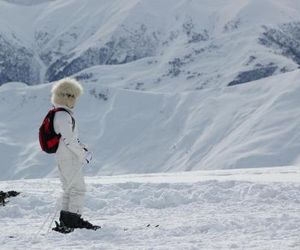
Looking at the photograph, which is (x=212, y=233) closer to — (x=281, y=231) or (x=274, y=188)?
(x=281, y=231)

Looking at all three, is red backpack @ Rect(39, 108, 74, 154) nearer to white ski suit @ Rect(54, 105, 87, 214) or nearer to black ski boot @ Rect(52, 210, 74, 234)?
white ski suit @ Rect(54, 105, 87, 214)

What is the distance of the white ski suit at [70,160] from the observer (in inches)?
394

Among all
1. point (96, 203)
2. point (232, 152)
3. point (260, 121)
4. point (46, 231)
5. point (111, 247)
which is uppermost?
point (260, 121)

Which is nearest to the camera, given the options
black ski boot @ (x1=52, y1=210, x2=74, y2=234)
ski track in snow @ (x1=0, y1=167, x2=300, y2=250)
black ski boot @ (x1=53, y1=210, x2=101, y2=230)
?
ski track in snow @ (x1=0, y1=167, x2=300, y2=250)

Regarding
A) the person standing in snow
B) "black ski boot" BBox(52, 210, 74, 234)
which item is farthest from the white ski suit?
"black ski boot" BBox(52, 210, 74, 234)

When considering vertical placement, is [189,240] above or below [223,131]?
below

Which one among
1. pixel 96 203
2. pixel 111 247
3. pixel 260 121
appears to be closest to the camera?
pixel 111 247

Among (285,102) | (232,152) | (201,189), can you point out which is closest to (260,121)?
(285,102)

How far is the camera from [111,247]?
8.80 metres

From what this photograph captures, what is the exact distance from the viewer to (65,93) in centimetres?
1030

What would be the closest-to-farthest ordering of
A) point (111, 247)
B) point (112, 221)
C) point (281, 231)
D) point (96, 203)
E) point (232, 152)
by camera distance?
1. point (111, 247)
2. point (281, 231)
3. point (112, 221)
4. point (96, 203)
5. point (232, 152)

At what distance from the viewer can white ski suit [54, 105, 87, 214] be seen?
10.0 metres

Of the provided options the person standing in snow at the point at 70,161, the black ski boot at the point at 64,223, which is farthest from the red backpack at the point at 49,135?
the black ski boot at the point at 64,223

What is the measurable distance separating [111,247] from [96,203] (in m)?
4.58
